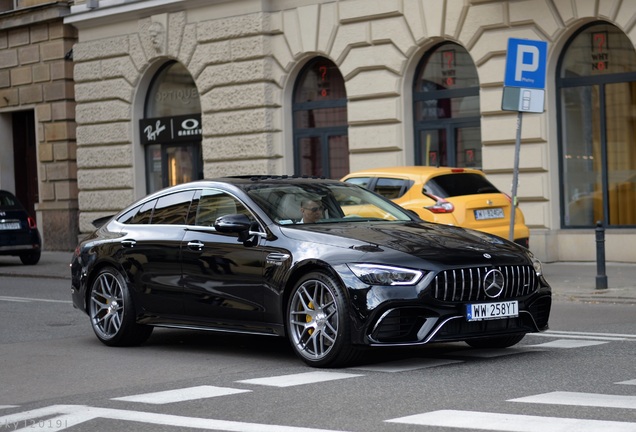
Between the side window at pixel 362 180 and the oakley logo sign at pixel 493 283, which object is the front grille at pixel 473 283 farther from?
the side window at pixel 362 180

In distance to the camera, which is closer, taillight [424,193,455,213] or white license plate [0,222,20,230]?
taillight [424,193,455,213]

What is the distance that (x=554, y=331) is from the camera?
11531 millimetres

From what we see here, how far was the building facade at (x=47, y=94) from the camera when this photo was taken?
97.5ft

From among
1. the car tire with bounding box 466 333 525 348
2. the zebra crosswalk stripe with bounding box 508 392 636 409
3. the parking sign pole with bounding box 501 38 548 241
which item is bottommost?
the zebra crosswalk stripe with bounding box 508 392 636 409

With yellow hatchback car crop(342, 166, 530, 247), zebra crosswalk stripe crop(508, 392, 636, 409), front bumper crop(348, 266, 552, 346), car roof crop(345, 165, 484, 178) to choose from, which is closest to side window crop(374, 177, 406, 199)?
yellow hatchback car crop(342, 166, 530, 247)

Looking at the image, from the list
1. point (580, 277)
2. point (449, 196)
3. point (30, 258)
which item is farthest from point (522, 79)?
point (30, 258)

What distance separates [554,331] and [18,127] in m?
22.9

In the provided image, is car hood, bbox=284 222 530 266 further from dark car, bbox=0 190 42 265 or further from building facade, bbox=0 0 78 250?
building facade, bbox=0 0 78 250

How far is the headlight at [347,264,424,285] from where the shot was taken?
895cm

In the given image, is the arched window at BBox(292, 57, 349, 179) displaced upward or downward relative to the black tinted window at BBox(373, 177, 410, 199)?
upward

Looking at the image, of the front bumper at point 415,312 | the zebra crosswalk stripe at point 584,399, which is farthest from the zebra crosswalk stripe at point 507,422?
the front bumper at point 415,312

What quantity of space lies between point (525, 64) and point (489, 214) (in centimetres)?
198

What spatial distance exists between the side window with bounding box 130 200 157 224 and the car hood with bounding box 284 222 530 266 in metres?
2.01

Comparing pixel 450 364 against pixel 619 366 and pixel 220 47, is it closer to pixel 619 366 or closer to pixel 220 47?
pixel 619 366
